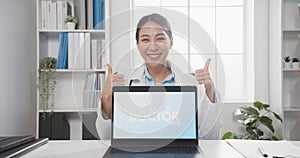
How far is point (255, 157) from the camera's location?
0.89 metres

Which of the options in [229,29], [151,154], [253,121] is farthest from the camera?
[229,29]

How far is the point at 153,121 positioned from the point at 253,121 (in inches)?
70.9

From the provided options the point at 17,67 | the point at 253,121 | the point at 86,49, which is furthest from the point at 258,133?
the point at 17,67

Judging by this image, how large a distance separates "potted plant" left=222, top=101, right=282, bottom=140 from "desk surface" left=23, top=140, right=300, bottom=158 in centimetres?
152

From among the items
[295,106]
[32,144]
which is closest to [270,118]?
[295,106]

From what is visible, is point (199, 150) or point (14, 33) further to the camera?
point (14, 33)

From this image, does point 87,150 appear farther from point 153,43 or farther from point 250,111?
point 250,111

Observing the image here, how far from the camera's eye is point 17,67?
2371 mm

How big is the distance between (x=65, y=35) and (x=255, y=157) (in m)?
1.92

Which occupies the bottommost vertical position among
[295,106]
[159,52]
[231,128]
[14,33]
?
[231,128]

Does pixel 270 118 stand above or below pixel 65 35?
below

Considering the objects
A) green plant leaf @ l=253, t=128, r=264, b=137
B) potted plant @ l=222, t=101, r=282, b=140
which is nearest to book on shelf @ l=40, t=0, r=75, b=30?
potted plant @ l=222, t=101, r=282, b=140

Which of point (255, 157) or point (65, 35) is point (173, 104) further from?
point (65, 35)

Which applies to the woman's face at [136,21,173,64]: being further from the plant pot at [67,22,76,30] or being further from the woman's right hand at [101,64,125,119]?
the plant pot at [67,22,76,30]
